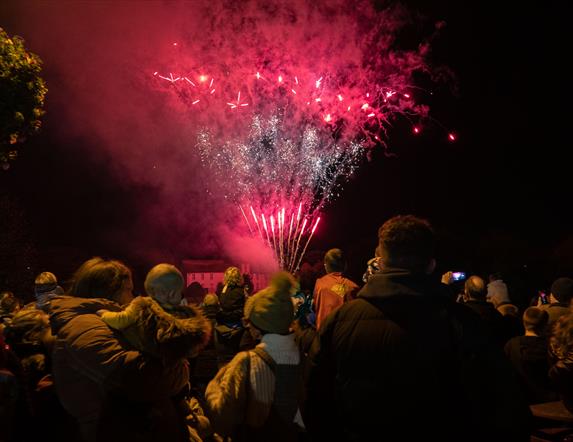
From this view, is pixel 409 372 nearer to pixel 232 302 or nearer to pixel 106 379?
pixel 106 379

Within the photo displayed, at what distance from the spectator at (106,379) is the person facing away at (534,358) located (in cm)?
315

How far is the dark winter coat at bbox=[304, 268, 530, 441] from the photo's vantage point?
247cm

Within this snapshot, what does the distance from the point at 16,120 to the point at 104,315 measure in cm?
393

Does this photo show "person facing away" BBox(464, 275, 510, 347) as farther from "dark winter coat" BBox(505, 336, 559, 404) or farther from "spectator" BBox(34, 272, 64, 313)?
"spectator" BBox(34, 272, 64, 313)

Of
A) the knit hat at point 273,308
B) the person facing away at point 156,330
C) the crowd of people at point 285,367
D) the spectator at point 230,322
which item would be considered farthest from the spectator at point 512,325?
the person facing away at point 156,330

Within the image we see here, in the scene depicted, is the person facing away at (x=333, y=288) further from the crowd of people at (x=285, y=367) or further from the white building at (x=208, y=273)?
the white building at (x=208, y=273)

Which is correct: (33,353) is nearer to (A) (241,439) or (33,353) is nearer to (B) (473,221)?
(A) (241,439)

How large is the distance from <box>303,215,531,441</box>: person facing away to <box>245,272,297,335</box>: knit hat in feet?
2.90

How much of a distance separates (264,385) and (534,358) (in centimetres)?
279

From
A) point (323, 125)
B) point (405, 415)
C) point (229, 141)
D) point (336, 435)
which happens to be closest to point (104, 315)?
point (336, 435)

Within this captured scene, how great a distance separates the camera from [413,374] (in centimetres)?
257

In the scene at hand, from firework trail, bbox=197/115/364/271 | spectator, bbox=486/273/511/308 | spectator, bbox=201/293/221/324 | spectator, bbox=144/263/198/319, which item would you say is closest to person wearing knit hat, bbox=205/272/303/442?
spectator, bbox=144/263/198/319

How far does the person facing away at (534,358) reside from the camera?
4898 mm

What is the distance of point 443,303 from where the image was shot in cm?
268
